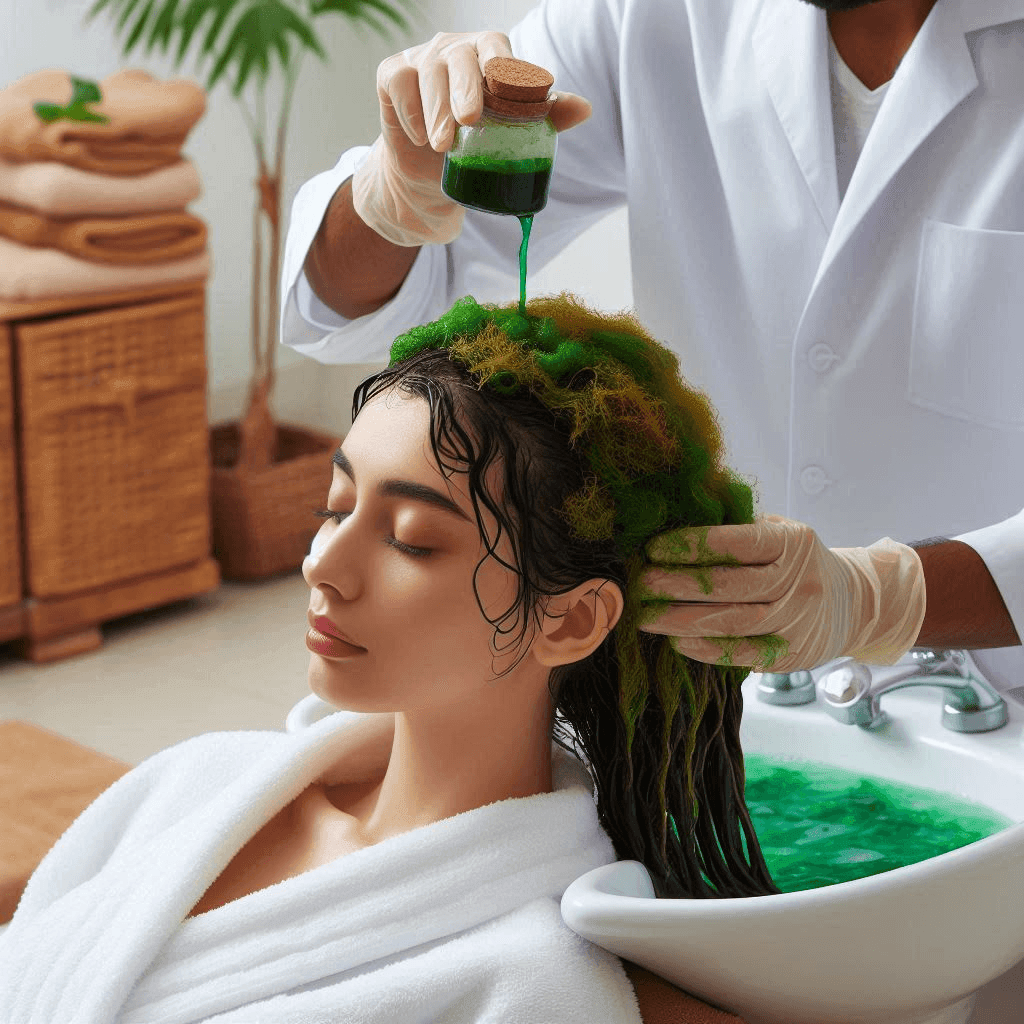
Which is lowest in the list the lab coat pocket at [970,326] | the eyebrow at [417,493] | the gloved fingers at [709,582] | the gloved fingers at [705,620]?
the gloved fingers at [705,620]

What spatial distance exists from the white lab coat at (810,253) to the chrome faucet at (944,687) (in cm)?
8

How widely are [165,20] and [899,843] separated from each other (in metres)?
2.77

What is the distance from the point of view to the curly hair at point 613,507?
44.3 inches

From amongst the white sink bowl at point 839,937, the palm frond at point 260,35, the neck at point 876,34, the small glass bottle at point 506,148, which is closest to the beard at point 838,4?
the neck at point 876,34

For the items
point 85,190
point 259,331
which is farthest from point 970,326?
point 259,331

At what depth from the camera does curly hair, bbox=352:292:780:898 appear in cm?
112

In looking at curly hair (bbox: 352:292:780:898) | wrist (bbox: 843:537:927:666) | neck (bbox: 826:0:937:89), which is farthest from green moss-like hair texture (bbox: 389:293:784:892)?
neck (bbox: 826:0:937:89)

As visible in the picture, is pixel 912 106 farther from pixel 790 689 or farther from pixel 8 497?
pixel 8 497

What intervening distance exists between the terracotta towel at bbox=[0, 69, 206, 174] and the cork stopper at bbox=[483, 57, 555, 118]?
7.07ft

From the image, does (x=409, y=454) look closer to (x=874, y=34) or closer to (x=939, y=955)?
(x=939, y=955)

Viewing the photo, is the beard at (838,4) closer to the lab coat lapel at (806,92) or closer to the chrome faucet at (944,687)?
the lab coat lapel at (806,92)

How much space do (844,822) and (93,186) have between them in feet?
7.61

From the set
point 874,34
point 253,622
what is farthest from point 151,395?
point 874,34

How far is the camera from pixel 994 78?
1491 mm
